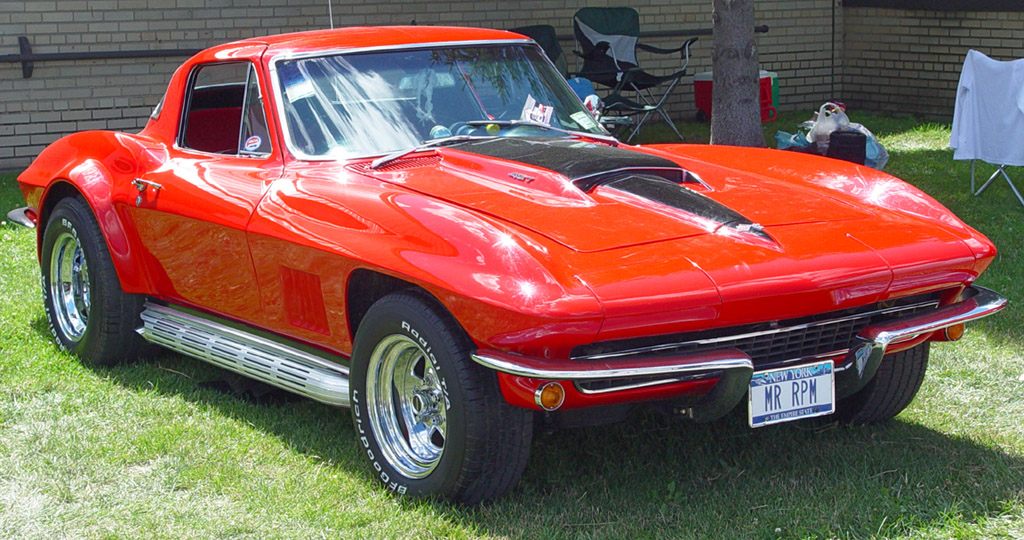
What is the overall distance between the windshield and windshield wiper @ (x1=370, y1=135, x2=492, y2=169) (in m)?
0.04

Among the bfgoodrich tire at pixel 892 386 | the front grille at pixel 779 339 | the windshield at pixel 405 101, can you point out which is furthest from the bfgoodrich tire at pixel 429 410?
the bfgoodrich tire at pixel 892 386

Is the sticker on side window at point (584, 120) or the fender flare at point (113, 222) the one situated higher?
the sticker on side window at point (584, 120)

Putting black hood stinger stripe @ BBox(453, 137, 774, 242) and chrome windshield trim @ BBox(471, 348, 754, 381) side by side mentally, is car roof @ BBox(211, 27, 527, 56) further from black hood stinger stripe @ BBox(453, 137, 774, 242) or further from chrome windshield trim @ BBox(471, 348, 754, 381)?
chrome windshield trim @ BBox(471, 348, 754, 381)

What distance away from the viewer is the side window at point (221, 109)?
4668 mm

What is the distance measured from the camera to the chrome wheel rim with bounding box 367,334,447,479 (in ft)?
12.1

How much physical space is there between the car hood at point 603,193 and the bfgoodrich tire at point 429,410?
1.39 ft

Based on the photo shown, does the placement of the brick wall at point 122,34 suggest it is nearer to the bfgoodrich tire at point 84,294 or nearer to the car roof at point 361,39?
the bfgoodrich tire at point 84,294

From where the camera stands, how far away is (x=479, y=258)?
131 inches

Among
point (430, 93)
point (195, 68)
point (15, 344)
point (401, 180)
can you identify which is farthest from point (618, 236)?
point (15, 344)

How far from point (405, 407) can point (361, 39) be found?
166 cm

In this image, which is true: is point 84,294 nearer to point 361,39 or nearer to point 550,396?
point 361,39

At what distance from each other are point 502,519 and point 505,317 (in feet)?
2.40

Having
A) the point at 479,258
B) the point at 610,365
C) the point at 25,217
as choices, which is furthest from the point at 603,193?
the point at 25,217

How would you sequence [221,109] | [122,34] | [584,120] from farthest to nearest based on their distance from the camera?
[122,34] < [221,109] < [584,120]
